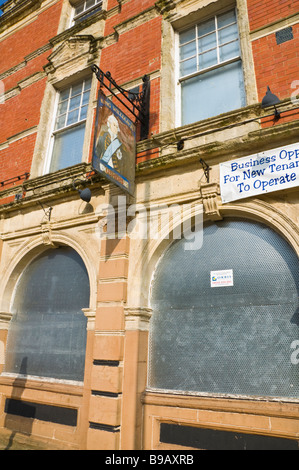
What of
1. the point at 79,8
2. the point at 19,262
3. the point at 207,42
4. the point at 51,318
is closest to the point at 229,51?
the point at 207,42

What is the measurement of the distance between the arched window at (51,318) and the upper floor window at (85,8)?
634 centimetres

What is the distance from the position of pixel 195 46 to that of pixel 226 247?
13.0ft

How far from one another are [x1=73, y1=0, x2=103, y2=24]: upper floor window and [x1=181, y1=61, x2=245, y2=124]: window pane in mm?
4232

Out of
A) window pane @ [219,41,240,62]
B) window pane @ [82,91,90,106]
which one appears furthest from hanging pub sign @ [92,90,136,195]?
window pane @ [82,91,90,106]

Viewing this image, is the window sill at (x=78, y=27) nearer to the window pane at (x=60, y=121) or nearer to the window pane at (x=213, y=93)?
the window pane at (x=60, y=121)

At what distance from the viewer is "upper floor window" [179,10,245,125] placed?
5.22 m

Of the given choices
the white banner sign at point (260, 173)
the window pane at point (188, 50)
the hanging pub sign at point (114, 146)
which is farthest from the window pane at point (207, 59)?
the white banner sign at point (260, 173)

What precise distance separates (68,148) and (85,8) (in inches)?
169

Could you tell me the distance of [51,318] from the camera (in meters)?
5.90

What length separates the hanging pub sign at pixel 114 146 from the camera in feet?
14.3

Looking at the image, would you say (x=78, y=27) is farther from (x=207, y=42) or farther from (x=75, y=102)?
(x=207, y=42)

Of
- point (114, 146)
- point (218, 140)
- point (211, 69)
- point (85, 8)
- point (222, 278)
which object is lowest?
point (222, 278)
